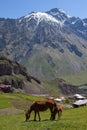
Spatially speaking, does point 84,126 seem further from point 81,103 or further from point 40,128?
point 81,103

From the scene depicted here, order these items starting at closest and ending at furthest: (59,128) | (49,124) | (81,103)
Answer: (59,128) → (49,124) → (81,103)

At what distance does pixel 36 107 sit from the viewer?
39.4 metres

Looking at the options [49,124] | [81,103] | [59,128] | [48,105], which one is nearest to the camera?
[59,128]

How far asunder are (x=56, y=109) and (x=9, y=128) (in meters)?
6.28

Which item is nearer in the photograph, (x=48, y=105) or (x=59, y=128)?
(x=59, y=128)

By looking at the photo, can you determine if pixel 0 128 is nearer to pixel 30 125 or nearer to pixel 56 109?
pixel 30 125

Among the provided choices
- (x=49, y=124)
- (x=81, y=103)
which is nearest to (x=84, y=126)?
(x=49, y=124)

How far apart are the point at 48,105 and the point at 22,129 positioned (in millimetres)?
5722

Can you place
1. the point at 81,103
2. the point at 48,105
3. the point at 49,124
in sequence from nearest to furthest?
the point at 49,124, the point at 48,105, the point at 81,103

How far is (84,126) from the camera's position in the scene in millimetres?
32500

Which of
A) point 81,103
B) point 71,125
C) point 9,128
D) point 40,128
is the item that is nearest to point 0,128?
point 9,128

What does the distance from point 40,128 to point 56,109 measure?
18.8 feet

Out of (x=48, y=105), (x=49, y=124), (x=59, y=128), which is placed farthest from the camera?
(x=48, y=105)

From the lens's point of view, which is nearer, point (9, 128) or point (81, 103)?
point (9, 128)
